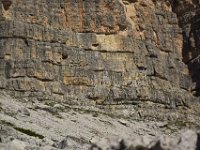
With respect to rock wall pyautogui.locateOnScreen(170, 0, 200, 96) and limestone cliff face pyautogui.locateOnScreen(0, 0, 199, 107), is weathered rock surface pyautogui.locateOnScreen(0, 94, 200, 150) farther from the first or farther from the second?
rock wall pyautogui.locateOnScreen(170, 0, 200, 96)

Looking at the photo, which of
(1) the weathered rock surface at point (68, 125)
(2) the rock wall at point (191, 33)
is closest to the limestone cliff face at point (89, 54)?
(2) the rock wall at point (191, 33)

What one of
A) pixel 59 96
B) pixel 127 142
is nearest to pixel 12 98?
pixel 59 96

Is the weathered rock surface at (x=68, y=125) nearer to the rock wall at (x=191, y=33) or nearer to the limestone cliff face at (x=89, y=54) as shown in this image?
the limestone cliff face at (x=89, y=54)

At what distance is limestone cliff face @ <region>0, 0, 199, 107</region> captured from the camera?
97062 mm

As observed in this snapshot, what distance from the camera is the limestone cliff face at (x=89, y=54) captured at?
97.1 m

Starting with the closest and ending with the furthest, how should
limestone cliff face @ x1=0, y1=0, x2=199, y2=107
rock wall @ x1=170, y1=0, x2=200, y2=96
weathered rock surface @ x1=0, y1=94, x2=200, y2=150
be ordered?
1. weathered rock surface @ x1=0, y1=94, x2=200, y2=150
2. limestone cliff face @ x1=0, y1=0, x2=199, y2=107
3. rock wall @ x1=170, y1=0, x2=200, y2=96

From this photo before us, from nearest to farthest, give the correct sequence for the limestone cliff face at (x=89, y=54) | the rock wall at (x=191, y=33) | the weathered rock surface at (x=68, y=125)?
the weathered rock surface at (x=68, y=125) < the limestone cliff face at (x=89, y=54) < the rock wall at (x=191, y=33)

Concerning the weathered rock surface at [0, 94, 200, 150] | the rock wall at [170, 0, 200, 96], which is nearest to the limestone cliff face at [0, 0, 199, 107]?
the rock wall at [170, 0, 200, 96]

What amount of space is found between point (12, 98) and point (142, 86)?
84.6 feet

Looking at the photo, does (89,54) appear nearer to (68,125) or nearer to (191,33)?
(191,33)

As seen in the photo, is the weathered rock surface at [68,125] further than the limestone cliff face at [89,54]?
No

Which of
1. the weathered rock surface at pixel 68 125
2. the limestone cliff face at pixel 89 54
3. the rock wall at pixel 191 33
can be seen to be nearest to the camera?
the weathered rock surface at pixel 68 125

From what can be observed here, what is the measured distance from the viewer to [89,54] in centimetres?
10438

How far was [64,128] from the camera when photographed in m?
69.4
